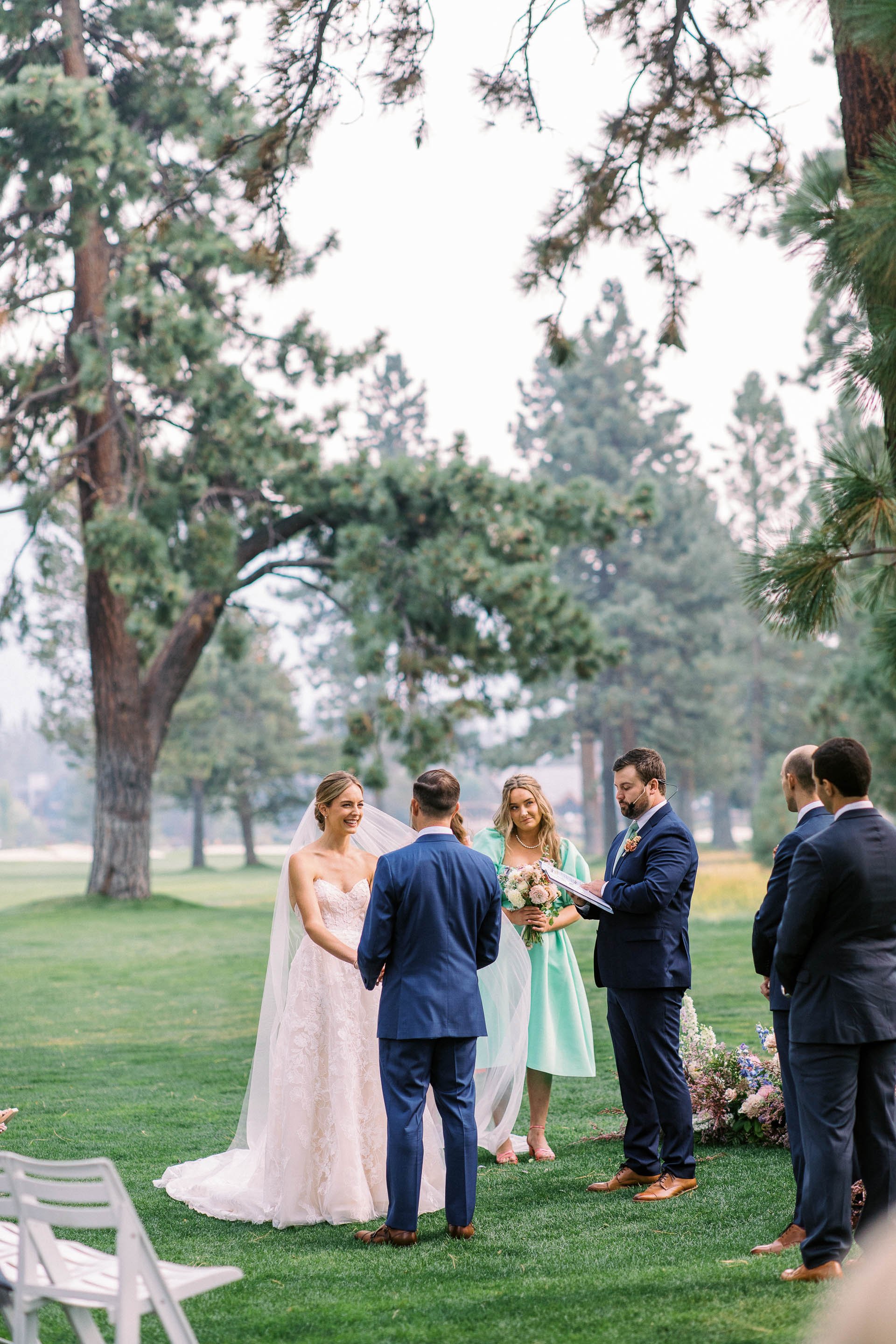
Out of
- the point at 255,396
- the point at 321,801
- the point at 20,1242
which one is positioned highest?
the point at 255,396

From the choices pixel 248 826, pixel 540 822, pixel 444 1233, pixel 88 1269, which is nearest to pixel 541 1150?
pixel 444 1233

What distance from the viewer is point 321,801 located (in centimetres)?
612

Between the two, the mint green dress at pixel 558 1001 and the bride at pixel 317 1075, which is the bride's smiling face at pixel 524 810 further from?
the bride at pixel 317 1075

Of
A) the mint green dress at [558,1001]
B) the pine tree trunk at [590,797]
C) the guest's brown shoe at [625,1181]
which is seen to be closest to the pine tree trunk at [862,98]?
the mint green dress at [558,1001]

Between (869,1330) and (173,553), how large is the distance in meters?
21.1

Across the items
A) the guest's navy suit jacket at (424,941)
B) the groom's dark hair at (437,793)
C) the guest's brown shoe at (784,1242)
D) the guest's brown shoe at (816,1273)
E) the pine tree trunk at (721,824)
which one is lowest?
the pine tree trunk at (721,824)

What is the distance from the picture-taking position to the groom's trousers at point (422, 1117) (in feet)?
17.5

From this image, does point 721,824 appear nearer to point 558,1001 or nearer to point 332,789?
point 558,1001

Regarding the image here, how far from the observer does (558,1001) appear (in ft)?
23.5

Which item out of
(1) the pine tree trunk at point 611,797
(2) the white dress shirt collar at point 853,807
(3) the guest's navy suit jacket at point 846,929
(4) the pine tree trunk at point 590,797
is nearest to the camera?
(3) the guest's navy suit jacket at point 846,929

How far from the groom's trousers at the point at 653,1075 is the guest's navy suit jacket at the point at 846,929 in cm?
145

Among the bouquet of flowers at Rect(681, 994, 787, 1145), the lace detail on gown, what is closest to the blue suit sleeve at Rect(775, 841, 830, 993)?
the lace detail on gown

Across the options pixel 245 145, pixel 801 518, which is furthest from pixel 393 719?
pixel 801 518

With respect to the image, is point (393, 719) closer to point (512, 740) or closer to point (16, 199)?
Result: point (16, 199)
